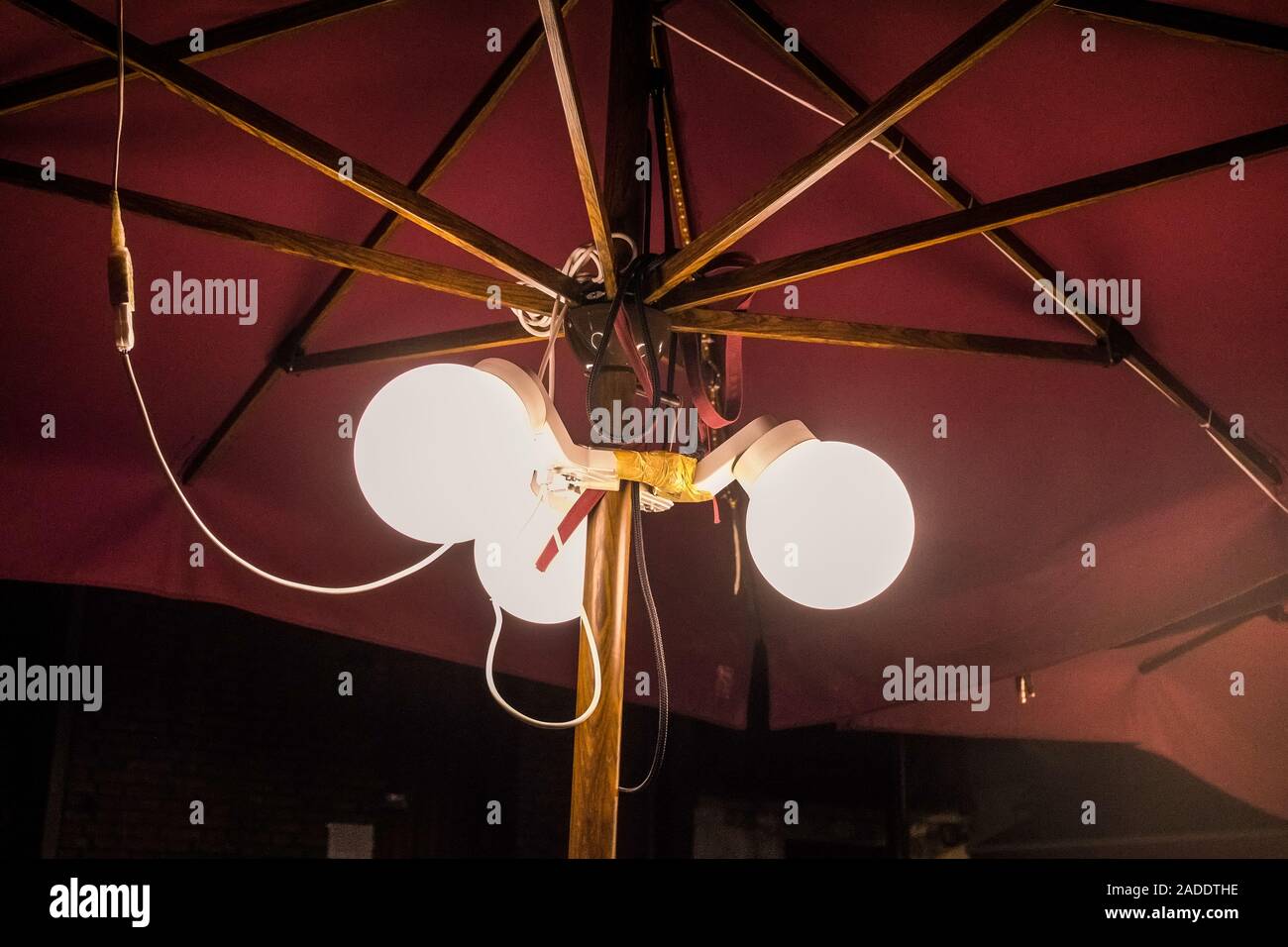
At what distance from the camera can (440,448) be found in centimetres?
119

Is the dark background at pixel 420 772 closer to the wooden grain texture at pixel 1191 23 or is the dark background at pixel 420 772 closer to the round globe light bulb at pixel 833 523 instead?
the round globe light bulb at pixel 833 523

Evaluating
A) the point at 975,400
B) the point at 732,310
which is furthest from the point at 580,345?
the point at 975,400

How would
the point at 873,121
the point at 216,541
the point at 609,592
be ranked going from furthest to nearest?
the point at 609,592, the point at 873,121, the point at 216,541

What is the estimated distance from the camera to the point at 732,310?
158cm

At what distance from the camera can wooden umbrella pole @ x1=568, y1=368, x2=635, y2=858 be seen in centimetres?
124

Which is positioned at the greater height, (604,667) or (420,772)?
(604,667)

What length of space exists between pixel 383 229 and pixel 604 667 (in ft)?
3.73

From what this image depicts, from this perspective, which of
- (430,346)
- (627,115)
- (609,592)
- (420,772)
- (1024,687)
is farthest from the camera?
(420,772)

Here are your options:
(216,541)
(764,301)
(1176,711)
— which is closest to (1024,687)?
(1176,711)

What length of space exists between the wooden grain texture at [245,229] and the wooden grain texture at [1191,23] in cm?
102

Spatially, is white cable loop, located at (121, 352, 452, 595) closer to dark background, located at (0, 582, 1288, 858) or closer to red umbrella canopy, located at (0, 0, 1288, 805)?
red umbrella canopy, located at (0, 0, 1288, 805)

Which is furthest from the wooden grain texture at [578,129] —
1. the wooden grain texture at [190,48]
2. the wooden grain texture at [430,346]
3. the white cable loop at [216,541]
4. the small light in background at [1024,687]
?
the small light in background at [1024,687]

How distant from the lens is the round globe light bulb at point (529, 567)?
1488 mm

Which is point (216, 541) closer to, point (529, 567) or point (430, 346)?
point (529, 567)
